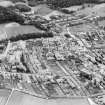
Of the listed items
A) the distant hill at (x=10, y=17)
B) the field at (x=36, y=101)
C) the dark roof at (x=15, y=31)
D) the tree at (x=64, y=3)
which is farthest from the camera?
the tree at (x=64, y=3)

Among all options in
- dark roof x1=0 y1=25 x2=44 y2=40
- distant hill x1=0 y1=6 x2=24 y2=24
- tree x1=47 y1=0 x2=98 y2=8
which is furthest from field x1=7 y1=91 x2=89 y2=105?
tree x1=47 y1=0 x2=98 y2=8

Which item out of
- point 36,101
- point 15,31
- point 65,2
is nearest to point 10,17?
point 15,31

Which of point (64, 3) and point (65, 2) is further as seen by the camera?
point (65, 2)

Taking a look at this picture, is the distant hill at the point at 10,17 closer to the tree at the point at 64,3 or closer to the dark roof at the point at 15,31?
the dark roof at the point at 15,31

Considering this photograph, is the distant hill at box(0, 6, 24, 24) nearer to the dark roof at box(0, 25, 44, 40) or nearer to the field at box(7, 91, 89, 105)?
the dark roof at box(0, 25, 44, 40)

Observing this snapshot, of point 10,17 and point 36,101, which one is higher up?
point 10,17

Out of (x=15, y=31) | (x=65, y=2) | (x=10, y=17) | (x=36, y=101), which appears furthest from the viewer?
(x=65, y=2)

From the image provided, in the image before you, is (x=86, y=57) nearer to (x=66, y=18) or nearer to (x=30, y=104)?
(x=30, y=104)

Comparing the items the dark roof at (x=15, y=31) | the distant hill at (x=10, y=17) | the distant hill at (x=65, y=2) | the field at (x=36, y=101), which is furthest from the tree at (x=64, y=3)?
the field at (x=36, y=101)

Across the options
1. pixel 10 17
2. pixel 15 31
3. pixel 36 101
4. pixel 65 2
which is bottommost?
pixel 36 101

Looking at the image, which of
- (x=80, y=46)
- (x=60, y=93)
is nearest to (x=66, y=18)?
(x=80, y=46)

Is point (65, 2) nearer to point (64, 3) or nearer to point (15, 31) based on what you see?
point (64, 3)
